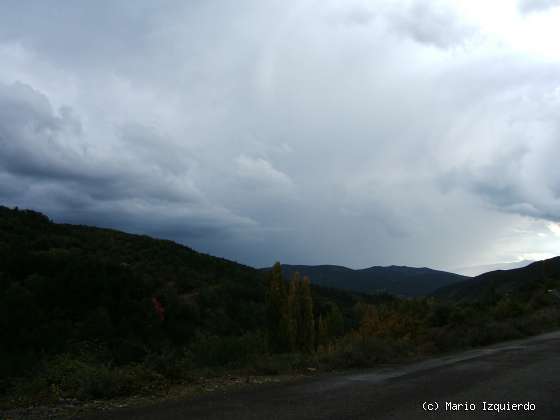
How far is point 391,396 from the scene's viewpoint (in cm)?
842

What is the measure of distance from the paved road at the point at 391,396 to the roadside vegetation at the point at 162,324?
157 cm

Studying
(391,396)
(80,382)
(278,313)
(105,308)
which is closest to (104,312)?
(105,308)

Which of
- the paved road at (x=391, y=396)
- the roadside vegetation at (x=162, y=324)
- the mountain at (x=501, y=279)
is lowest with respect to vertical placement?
the paved road at (x=391, y=396)

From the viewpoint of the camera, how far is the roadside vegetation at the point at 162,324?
9.76 meters

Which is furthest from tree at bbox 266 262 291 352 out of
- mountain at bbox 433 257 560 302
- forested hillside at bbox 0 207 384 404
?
mountain at bbox 433 257 560 302

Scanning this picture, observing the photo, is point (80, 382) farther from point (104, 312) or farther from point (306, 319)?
point (306, 319)

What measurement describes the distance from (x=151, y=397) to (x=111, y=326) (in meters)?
16.9

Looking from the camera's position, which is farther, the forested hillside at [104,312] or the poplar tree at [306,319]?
the poplar tree at [306,319]

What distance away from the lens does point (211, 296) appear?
4281 centimetres

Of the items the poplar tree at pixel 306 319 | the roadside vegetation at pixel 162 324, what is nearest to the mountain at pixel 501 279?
the roadside vegetation at pixel 162 324

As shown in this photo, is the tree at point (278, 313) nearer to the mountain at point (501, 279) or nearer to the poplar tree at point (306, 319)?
the poplar tree at point (306, 319)

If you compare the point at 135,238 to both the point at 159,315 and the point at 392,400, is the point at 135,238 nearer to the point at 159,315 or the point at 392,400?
the point at 159,315

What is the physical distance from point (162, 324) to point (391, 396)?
22.9 m

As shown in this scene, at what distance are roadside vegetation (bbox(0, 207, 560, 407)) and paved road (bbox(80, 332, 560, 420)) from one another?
5.14 ft
